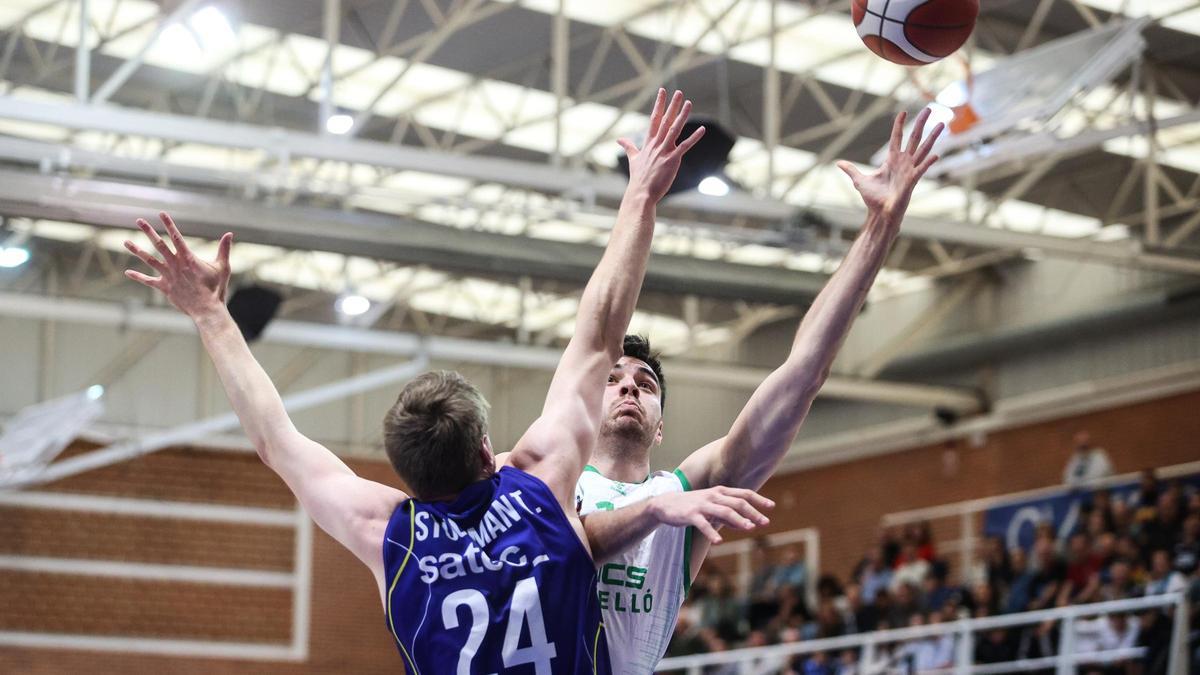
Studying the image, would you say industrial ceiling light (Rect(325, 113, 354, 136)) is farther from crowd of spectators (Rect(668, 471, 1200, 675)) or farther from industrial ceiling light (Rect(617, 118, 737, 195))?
crowd of spectators (Rect(668, 471, 1200, 675))

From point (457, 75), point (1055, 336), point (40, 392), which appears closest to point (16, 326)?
point (40, 392)

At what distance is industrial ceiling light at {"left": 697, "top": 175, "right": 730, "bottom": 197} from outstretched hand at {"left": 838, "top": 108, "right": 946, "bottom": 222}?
456 inches

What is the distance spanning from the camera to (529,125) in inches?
804

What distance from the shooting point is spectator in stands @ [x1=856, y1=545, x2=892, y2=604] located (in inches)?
831

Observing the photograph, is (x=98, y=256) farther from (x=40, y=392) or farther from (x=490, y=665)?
(x=490, y=665)

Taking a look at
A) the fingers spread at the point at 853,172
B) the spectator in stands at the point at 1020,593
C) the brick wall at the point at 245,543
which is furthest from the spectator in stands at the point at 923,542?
the fingers spread at the point at 853,172

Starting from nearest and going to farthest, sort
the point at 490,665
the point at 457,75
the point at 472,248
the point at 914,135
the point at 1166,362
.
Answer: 1. the point at 490,665
2. the point at 914,135
3. the point at 472,248
4. the point at 457,75
5. the point at 1166,362

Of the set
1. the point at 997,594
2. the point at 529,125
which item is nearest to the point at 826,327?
the point at 997,594

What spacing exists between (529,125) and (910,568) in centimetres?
751

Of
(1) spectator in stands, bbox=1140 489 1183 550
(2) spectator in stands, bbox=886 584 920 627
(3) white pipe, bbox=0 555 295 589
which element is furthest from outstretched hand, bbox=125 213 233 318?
(3) white pipe, bbox=0 555 295 589

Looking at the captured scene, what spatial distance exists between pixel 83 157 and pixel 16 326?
11.2 metres

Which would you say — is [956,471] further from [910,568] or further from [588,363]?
[588,363]

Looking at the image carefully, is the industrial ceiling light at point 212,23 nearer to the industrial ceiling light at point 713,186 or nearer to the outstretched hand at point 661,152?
the industrial ceiling light at point 713,186

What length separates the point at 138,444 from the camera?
23625mm
